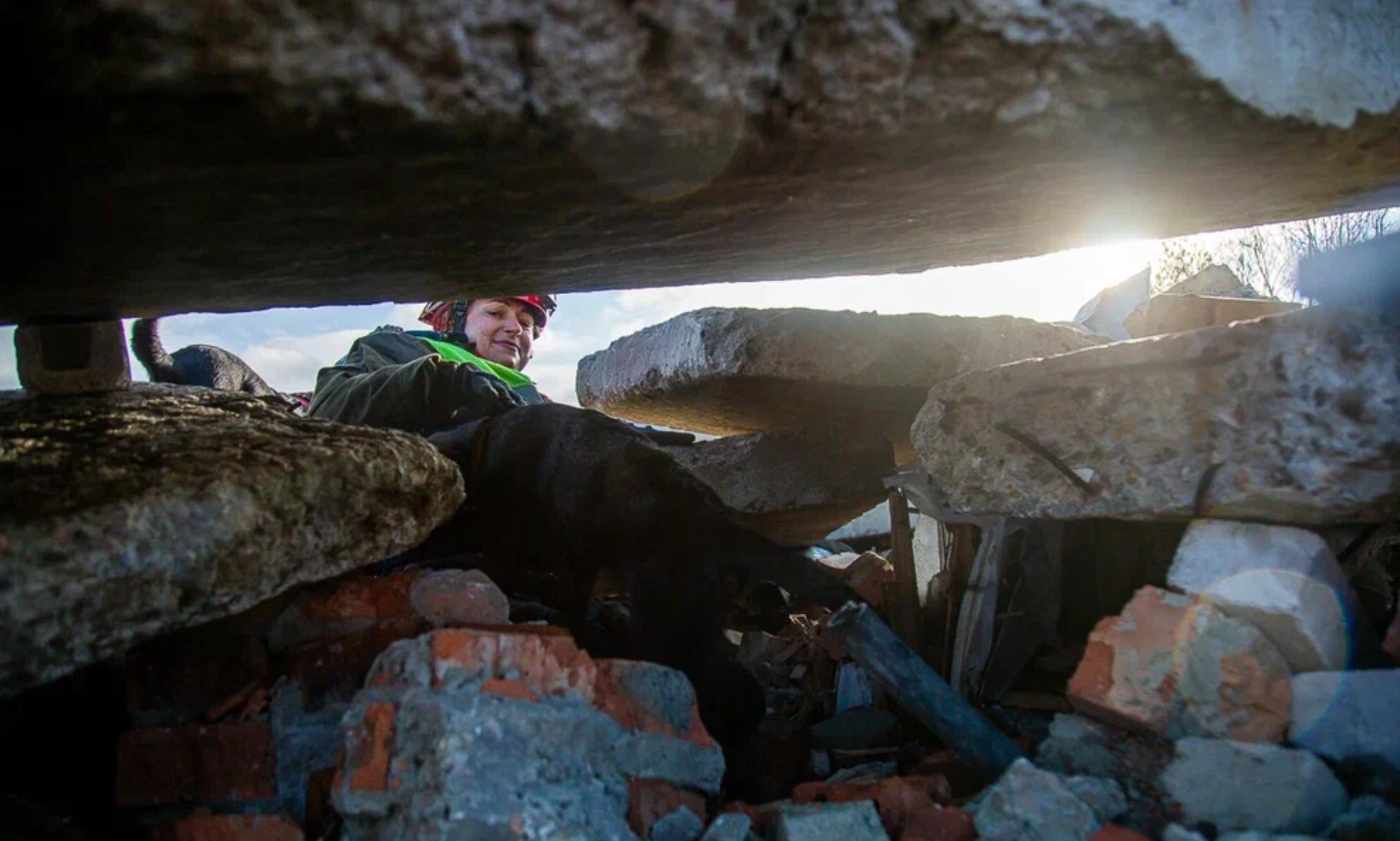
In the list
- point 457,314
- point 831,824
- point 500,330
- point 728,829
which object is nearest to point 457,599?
point 728,829

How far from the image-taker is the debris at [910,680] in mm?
1681

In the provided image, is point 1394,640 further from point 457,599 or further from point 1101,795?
point 457,599

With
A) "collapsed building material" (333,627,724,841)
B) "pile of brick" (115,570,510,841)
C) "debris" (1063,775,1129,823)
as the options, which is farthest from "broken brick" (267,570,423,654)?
"debris" (1063,775,1129,823)

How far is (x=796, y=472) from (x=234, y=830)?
1.79m

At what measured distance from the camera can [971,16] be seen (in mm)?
936

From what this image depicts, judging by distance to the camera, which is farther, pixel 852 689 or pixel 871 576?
pixel 871 576

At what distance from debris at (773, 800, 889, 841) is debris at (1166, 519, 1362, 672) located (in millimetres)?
665

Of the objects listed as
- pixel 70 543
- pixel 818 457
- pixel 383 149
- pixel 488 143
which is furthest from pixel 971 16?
pixel 818 457

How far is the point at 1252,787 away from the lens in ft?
4.53

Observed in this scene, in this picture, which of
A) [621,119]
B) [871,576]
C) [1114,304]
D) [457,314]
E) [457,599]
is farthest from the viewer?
[1114,304]

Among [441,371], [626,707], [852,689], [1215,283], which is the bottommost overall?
[852,689]

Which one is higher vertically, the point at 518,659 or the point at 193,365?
the point at 193,365

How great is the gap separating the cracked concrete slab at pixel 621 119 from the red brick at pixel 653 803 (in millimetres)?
885

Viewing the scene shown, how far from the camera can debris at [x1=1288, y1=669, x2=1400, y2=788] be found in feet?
4.45
